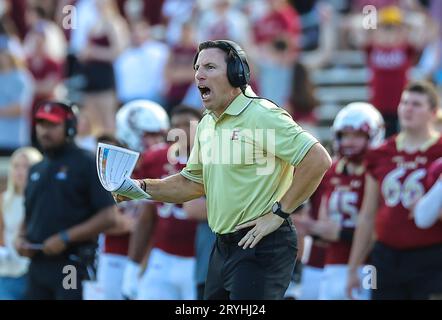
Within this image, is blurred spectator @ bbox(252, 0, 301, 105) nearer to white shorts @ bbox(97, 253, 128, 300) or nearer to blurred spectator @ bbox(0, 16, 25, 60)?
blurred spectator @ bbox(0, 16, 25, 60)

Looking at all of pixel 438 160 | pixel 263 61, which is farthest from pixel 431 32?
pixel 438 160

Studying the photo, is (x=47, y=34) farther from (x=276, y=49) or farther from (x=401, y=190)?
(x=401, y=190)

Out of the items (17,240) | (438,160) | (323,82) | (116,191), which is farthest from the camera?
(323,82)

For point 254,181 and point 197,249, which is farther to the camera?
point 197,249

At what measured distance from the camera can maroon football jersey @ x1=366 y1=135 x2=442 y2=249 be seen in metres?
9.48

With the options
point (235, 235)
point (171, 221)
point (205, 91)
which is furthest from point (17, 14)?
point (235, 235)

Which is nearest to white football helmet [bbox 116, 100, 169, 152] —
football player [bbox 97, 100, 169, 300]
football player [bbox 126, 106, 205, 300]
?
football player [bbox 97, 100, 169, 300]

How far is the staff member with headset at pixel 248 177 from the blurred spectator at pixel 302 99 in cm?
691

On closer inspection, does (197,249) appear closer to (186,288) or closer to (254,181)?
(186,288)

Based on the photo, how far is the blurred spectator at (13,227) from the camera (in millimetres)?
10789

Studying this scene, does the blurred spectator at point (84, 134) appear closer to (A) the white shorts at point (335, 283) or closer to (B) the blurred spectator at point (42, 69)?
(B) the blurred spectator at point (42, 69)

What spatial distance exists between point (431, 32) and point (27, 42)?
5032 mm

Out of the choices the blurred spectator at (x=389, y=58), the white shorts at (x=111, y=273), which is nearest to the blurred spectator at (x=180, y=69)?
the blurred spectator at (x=389, y=58)

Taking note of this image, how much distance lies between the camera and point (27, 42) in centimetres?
1591
